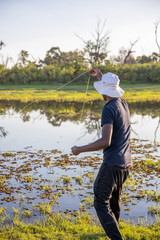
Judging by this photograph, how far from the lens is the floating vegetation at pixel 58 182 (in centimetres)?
517

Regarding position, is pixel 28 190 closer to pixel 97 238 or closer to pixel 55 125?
pixel 97 238

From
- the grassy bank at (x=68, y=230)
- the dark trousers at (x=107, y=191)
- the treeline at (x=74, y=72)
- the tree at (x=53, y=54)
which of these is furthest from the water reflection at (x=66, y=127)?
the tree at (x=53, y=54)


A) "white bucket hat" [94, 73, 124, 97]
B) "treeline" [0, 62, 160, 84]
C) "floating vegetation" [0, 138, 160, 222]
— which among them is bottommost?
"floating vegetation" [0, 138, 160, 222]

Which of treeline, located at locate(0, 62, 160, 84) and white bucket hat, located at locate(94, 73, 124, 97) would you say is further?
treeline, located at locate(0, 62, 160, 84)

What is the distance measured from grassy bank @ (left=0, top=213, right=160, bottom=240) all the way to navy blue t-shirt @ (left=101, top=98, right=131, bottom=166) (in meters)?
1.31

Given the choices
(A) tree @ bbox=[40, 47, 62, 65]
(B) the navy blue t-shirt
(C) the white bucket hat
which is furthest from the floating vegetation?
(A) tree @ bbox=[40, 47, 62, 65]

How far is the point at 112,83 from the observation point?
3211 mm

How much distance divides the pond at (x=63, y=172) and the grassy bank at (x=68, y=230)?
0.47 meters

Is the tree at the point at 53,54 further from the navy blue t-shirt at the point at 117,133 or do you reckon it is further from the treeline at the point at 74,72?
the navy blue t-shirt at the point at 117,133

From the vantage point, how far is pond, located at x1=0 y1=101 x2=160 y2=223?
5254 mm

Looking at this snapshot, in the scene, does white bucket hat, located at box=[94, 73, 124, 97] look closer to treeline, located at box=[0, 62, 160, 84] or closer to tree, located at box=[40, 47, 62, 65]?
treeline, located at box=[0, 62, 160, 84]

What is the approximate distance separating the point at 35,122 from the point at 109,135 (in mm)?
12194

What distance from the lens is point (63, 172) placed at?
23.2 ft

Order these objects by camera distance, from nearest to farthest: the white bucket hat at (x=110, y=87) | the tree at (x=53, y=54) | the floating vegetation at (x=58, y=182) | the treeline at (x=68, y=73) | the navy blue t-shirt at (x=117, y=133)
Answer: the navy blue t-shirt at (x=117, y=133)
the white bucket hat at (x=110, y=87)
the floating vegetation at (x=58, y=182)
the treeline at (x=68, y=73)
the tree at (x=53, y=54)
